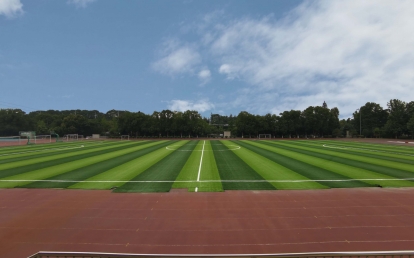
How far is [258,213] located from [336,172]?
357 inches

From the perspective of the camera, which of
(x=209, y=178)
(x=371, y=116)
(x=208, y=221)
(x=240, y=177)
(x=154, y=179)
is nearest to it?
(x=208, y=221)

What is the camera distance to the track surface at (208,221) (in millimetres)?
6062

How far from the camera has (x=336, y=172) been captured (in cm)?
1450

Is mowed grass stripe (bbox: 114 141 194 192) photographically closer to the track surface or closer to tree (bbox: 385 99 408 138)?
the track surface

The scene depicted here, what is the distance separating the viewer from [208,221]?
24.5 ft

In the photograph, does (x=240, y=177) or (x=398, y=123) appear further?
(x=398, y=123)

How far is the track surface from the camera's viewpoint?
6062 millimetres

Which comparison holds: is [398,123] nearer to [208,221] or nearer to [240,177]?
[240,177]

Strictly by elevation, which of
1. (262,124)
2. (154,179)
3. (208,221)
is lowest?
(208,221)

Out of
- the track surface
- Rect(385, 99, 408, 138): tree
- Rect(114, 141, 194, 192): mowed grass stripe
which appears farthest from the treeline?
the track surface

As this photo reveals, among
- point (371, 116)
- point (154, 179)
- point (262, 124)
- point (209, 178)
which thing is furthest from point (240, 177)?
point (371, 116)

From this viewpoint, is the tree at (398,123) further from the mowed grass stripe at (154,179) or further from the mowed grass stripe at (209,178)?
the mowed grass stripe at (154,179)

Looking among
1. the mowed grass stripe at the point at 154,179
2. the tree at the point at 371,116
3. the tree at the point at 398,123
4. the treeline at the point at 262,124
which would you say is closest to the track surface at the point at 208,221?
the mowed grass stripe at the point at 154,179

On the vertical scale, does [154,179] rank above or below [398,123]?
below
